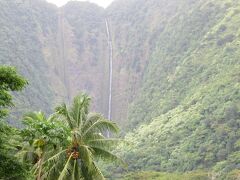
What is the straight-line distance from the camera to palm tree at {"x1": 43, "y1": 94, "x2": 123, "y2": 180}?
892 inches

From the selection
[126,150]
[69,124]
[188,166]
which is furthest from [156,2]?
[69,124]

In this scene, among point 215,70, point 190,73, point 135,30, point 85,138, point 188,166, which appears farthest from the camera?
point 135,30

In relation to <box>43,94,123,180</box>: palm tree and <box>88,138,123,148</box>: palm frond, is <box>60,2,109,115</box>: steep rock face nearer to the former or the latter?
<box>43,94,123,180</box>: palm tree

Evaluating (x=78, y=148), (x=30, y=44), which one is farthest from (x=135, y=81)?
(x=78, y=148)

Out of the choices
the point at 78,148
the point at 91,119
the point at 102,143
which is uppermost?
the point at 91,119

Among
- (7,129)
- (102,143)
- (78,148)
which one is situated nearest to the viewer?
(7,129)

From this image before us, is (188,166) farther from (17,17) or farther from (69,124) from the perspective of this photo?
(17,17)

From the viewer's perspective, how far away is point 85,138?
24.0m

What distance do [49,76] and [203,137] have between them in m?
64.8

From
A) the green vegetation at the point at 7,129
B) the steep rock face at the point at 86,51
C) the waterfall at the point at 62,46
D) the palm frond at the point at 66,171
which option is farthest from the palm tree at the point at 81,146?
the waterfall at the point at 62,46

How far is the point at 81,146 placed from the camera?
23109 millimetres

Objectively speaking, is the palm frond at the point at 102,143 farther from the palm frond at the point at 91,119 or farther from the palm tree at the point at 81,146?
the palm frond at the point at 91,119

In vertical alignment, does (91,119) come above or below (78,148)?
above

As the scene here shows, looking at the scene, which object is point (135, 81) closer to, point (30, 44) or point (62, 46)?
point (62, 46)
